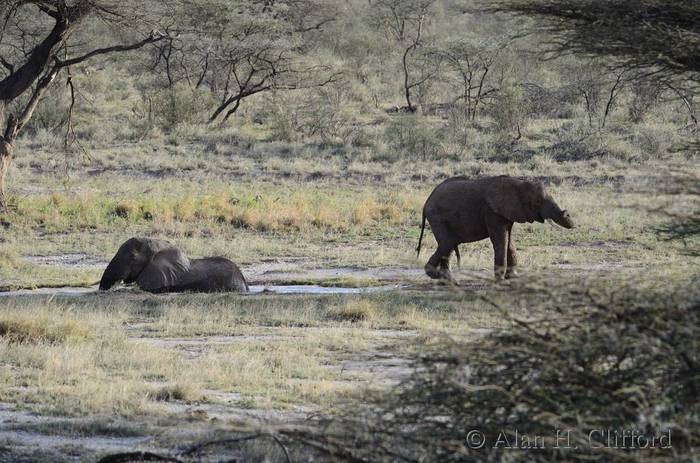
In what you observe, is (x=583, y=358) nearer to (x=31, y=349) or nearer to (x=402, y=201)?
(x=31, y=349)

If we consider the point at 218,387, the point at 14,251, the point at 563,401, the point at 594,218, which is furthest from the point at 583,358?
the point at 594,218

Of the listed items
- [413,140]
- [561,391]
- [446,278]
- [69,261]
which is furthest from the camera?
[413,140]

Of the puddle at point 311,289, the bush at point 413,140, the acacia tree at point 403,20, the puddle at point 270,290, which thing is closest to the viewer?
the puddle at point 270,290

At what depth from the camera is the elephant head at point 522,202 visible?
1558cm

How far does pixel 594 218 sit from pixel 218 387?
1358 cm

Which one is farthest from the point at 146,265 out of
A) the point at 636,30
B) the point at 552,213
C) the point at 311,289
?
the point at 636,30

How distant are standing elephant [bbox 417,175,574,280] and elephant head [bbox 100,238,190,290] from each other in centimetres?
339

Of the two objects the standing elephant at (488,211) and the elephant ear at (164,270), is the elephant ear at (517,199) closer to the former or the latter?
the standing elephant at (488,211)

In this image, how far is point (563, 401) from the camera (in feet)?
16.2

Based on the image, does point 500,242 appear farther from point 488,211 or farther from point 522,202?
point 522,202

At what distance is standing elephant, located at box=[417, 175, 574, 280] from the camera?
614 inches

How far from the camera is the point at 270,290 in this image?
1556cm

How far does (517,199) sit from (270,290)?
3.41 meters

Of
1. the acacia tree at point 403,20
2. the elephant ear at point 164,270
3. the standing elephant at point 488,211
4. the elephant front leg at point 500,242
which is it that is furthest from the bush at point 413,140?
the elephant ear at point 164,270
